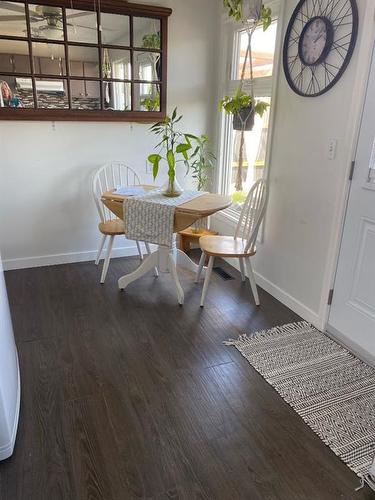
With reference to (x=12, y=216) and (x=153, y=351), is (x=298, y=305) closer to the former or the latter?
(x=153, y=351)

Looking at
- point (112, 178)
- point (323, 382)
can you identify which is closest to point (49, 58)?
point (112, 178)

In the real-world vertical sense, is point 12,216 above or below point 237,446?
above

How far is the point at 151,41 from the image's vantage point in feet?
10.2

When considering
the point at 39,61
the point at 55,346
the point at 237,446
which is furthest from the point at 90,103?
the point at 237,446

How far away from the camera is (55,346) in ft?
7.32

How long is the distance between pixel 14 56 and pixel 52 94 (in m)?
0.35

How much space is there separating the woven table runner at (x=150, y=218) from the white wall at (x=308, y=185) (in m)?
0.75

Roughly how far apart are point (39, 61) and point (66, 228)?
1.35 meters

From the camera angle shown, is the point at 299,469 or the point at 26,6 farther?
the point at 26,6

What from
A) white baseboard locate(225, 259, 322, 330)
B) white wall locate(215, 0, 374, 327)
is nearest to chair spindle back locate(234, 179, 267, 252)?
white wall locate(215, 0, 374, 327)

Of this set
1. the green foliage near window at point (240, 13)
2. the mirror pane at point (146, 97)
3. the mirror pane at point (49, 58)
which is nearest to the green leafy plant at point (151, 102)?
the mirror pane at point (146, 97)

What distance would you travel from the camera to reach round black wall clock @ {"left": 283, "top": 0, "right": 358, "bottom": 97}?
2035 millimetres

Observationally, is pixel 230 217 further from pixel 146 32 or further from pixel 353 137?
pixel 146 32

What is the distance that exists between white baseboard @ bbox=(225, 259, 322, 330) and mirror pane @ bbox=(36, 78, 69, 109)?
6.95 feet
